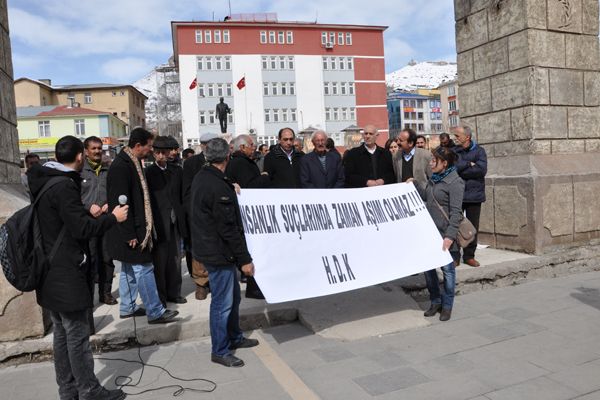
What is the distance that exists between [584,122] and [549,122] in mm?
814

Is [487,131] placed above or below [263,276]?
above

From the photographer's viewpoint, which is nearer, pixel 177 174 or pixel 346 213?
pixel 346 213

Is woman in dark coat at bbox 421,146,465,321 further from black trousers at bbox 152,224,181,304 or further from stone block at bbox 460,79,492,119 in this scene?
stone block at bbox 460,79,492,119

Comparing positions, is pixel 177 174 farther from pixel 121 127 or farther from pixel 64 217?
pixel 121 127

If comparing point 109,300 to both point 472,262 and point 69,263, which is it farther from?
point 472,262

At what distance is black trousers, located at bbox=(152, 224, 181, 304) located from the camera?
5.53 m

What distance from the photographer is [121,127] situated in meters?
70.4

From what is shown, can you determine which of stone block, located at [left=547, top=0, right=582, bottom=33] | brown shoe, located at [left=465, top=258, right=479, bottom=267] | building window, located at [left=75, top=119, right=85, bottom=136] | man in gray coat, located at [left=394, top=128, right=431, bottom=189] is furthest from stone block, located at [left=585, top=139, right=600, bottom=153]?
building window, located at [left=75, top=119, right=85, bottom=136]

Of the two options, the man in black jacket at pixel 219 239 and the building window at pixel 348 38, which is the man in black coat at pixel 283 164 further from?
the building window at pixel 348 38

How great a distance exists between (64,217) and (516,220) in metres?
6.07

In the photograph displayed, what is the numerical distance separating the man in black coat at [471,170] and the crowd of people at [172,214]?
0.01 metres

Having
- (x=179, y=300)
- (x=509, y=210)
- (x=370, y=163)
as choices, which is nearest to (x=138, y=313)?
(x=179, y=300)

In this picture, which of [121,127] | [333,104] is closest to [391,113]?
[333,104]

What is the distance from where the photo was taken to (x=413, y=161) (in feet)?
21.0
